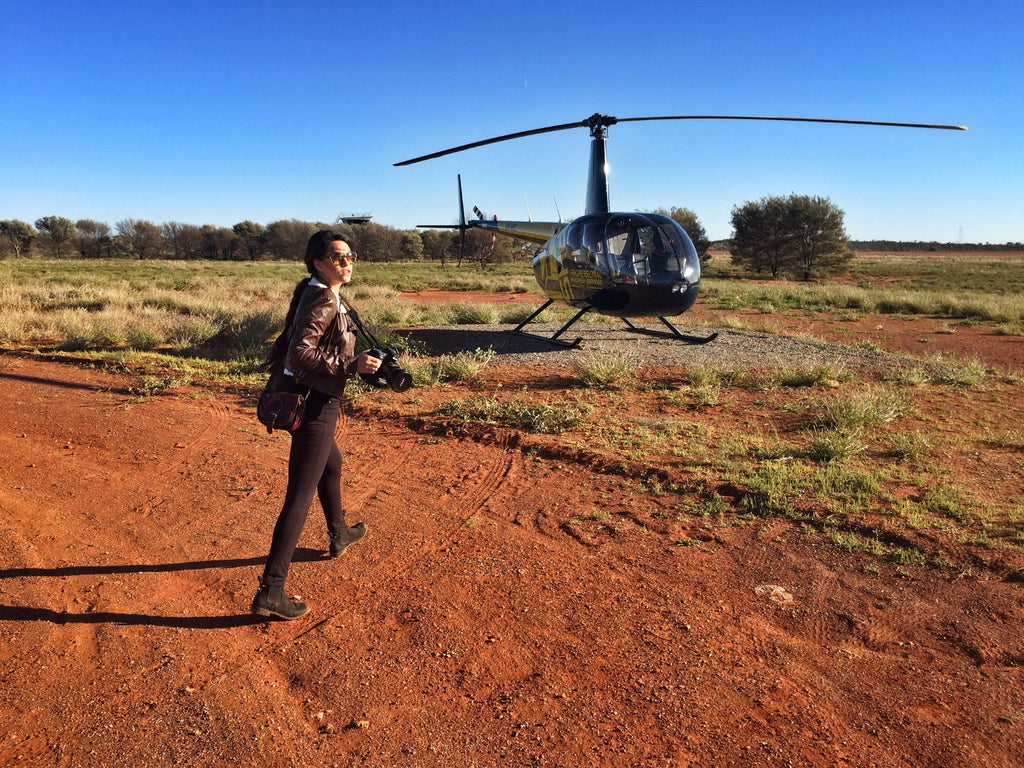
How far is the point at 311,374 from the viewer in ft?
11.2

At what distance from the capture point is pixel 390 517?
16.2 ft

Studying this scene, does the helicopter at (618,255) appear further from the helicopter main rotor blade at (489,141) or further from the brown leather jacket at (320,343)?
the brown leather jacket at (320,343)

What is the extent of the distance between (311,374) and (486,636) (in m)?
1.74

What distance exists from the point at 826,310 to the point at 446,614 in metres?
23.3

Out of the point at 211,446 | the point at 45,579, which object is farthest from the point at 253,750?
the point at 211,446

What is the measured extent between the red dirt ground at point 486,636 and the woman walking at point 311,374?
309 mm

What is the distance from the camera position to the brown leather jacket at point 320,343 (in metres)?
3.30

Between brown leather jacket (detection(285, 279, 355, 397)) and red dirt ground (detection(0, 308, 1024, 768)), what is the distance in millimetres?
1395

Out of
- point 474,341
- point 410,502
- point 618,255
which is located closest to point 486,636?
point 410,502

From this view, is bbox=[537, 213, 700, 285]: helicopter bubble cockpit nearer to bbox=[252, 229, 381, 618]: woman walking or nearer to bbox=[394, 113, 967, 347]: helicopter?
bbox=[394, 113, 967, 347]: helicopter

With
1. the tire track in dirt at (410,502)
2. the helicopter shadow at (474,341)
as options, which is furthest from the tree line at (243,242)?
the tire track in dirt at (410,502)

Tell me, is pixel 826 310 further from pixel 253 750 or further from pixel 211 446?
pixel 253 750

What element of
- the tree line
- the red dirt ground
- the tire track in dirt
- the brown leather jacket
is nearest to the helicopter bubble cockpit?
the tire track in dirt

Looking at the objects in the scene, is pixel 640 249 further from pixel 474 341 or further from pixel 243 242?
pixel 243 242
